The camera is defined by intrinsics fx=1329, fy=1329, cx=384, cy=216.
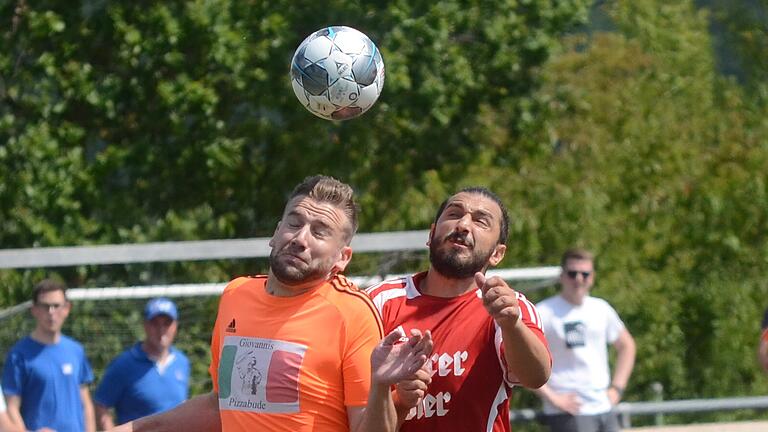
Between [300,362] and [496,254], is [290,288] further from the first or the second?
[496,254]

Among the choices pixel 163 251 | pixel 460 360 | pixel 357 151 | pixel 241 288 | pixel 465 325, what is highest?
pixel 357 151

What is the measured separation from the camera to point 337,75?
6062 millimetres

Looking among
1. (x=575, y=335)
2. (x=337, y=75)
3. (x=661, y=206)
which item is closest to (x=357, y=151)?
(x=661, y=206)

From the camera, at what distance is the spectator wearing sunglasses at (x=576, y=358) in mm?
9273

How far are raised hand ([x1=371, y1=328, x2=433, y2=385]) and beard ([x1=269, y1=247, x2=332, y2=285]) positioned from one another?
42 centimetres

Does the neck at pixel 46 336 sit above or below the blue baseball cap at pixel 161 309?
below

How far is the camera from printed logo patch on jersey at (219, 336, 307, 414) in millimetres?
4305

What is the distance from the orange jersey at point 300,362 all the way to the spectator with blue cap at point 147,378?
A: 4.56 m

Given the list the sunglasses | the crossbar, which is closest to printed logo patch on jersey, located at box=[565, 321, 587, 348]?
the sunglasses

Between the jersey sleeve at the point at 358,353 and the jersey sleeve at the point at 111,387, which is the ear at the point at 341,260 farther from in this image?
the jersey sleeve at the point at 111,387

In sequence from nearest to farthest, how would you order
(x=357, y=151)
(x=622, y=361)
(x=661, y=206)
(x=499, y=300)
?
1. (x=499, y=300)
2. (x=622, y=361)
3. (x=357, y=151)
4. (x=661, y=206)

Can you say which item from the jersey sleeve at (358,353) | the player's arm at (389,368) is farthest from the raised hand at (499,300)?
the jersey sleeve at (358,353)

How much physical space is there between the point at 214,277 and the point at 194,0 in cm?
323

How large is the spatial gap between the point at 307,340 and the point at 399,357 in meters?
0.39
